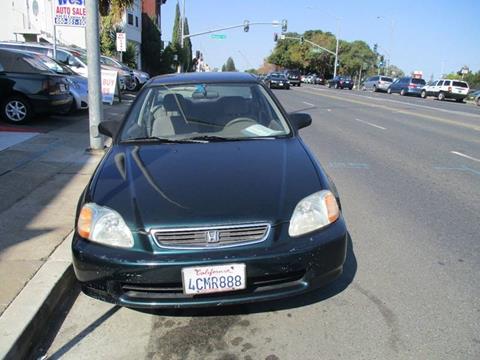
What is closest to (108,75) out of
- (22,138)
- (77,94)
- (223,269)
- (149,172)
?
(77,94)

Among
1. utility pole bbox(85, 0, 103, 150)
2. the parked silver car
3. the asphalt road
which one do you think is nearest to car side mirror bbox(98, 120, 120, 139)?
the asphalt road

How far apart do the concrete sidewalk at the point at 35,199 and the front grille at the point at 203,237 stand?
3.97 feet

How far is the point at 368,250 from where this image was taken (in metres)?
4.53

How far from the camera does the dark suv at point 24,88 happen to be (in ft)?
34.4

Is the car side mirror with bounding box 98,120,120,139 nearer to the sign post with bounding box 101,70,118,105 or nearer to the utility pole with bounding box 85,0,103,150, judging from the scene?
the utility pole with bounding box 85,0,103,150

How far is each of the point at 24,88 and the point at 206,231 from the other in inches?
355

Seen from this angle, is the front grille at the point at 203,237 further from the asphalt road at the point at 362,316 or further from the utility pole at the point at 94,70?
the utility pole at the point at 94,70

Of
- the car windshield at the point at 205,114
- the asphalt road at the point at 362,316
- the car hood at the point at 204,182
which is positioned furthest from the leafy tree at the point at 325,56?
the car hood at the point at 204,182

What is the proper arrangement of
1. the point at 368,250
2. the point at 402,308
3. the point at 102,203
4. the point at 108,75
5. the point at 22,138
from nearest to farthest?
the point at 102,203
the point at 402,308
the point at 368,250
the point at 22,138
the point at 108,75

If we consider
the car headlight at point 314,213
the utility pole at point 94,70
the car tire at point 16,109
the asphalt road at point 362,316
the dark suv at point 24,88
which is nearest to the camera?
the asphalt road at point 362,316

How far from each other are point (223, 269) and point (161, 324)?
0.73 meters

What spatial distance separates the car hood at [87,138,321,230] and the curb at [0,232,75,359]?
2.36 feet

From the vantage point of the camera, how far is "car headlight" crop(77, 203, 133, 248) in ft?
9.99

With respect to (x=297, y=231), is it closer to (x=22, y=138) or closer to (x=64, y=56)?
(x=22, y=138)
